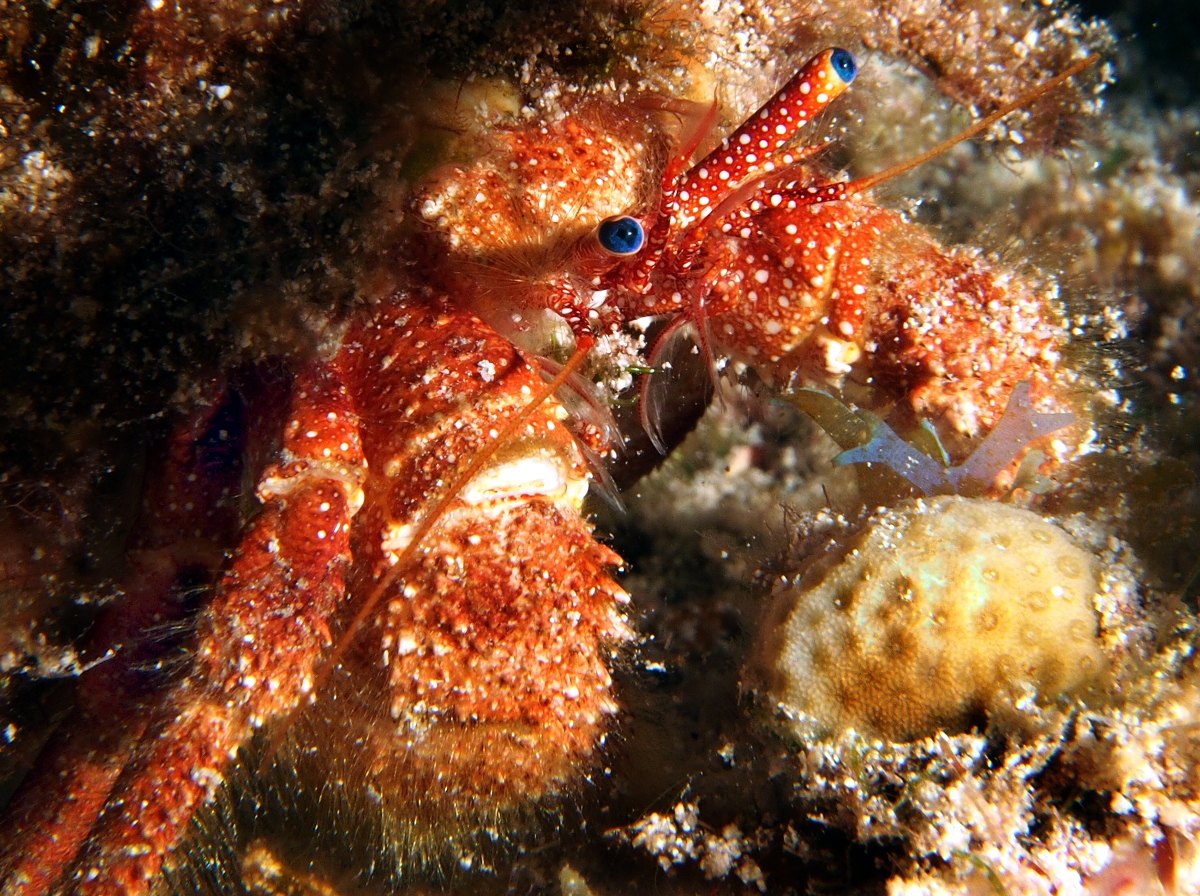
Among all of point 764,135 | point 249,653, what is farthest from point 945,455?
point 249,653

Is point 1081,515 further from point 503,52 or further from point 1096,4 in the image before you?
point 503,52

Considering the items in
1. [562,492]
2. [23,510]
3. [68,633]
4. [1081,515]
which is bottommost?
[68,633]

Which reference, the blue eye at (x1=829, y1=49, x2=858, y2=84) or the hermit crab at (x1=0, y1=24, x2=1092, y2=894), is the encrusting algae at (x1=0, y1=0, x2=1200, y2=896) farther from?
the blue eye at (x1=829, y1=49, x2=858, y2=84)

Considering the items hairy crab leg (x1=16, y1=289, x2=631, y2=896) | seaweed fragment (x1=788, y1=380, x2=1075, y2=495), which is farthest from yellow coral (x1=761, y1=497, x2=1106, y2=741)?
hairy crab leg (x1=16, y1=289, x2=631, y2=896)

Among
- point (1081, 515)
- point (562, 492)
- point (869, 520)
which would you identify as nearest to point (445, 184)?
point (562, 492)

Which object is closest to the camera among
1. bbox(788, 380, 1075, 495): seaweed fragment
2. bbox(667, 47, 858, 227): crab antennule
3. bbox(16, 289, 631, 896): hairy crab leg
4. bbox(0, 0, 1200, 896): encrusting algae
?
bbox(0, 0, 1200, 896): encrusting algae

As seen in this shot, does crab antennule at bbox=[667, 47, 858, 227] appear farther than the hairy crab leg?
No
